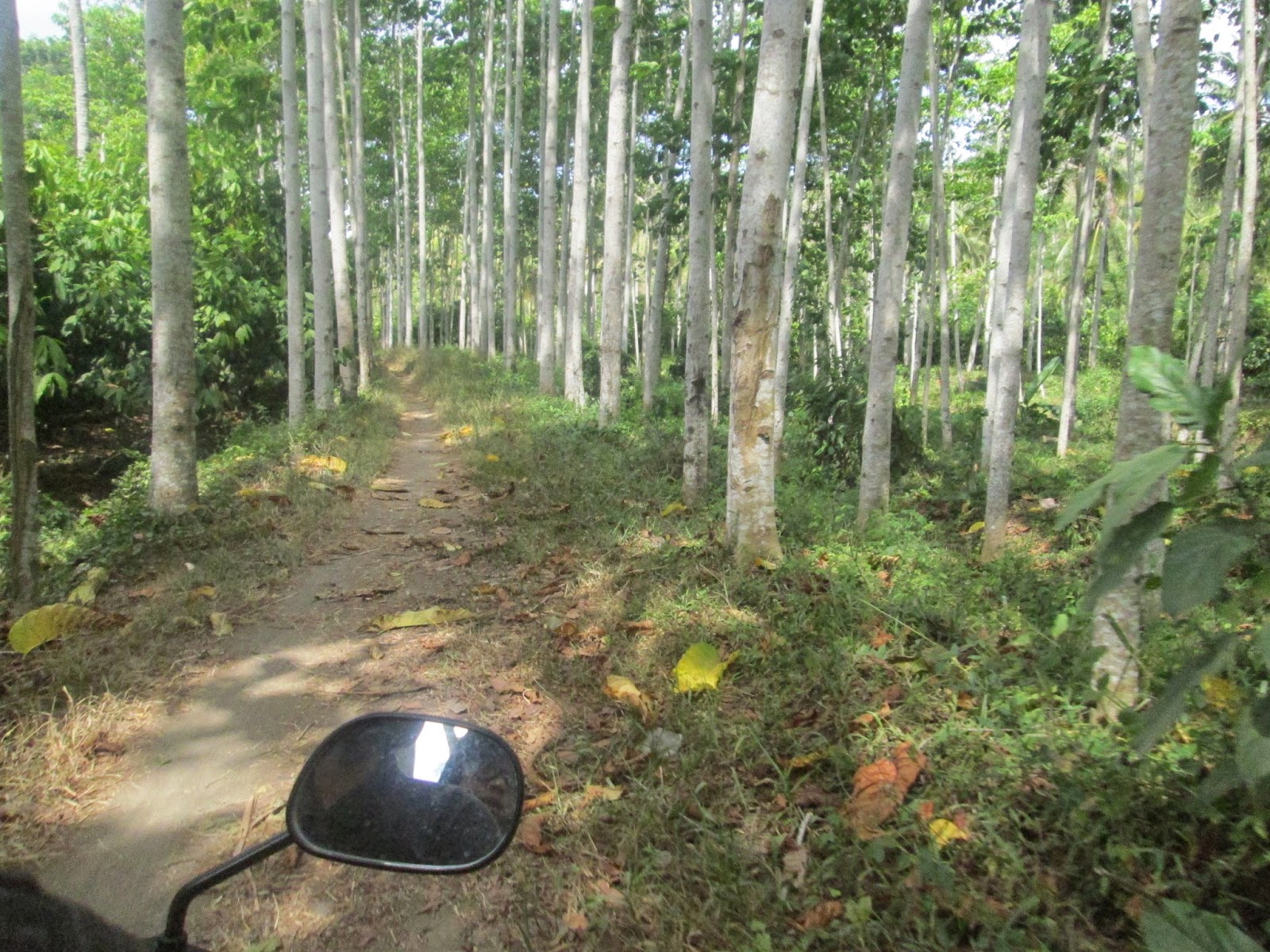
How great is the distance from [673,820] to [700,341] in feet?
18.4

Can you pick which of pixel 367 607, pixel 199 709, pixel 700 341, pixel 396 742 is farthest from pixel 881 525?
pixel 396 742

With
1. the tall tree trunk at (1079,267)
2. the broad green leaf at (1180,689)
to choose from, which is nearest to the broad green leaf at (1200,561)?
the broad green leaf at (1180,689)

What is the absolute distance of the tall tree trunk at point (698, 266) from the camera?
7988 millimetres

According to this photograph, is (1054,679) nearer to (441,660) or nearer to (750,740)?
(750,740)

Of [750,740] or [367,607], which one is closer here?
[750,740]

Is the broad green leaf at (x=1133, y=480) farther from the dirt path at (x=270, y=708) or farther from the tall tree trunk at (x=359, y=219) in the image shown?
the tall tree trunk at (x=359, y=219)

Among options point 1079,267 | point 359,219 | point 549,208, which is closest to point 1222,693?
point 1079,267

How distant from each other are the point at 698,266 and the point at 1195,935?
24.4 ft

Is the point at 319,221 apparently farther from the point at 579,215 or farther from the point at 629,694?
the point at 629,694

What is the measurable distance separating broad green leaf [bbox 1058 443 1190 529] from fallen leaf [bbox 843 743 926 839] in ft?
5.50

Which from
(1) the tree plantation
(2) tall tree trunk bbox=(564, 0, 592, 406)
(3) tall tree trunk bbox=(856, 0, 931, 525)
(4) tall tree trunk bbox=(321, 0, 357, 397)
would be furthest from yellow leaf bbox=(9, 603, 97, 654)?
(2) tall tree trunk bbox=(564, 0, 592, 406)

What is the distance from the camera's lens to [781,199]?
561 cm

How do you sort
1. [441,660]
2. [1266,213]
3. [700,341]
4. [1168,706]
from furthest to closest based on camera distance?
[1266,213], [700,341], [441,660], [1168,706]

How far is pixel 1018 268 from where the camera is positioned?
7.31m
